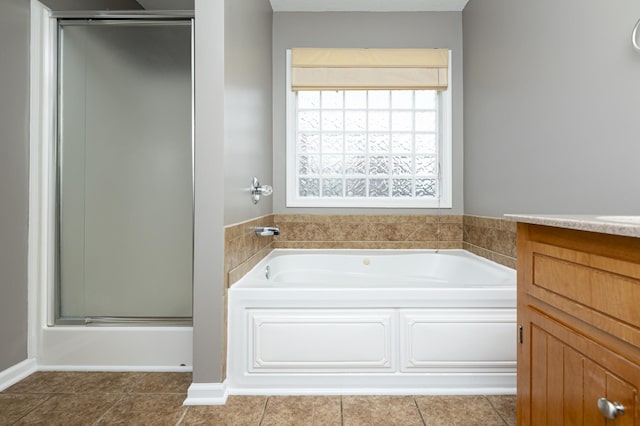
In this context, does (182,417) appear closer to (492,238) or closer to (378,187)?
(492,238)

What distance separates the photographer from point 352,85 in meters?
3.07

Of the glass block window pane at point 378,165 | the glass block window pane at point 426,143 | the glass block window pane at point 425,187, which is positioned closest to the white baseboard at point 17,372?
the glass block window pane at point 378,165

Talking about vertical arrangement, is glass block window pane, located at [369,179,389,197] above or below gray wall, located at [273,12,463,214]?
below

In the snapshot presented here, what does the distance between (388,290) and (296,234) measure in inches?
55.5

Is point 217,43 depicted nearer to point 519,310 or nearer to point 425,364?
point 519,310

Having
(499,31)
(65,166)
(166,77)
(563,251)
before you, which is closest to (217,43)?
(166,77)

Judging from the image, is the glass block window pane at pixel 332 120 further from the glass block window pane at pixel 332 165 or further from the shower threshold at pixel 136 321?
the shower threshold at pixel 136 321

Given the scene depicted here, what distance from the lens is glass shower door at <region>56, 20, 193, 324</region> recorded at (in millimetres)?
2232

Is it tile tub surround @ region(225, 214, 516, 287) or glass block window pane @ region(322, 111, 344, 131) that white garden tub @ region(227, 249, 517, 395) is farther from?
glass block window pane @ region(322, 111, 344, 131)

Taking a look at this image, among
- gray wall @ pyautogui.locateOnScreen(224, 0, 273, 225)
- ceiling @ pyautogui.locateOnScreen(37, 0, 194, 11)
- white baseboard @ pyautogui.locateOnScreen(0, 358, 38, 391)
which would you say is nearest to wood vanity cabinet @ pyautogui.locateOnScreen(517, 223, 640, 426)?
gray wall @ pyautogui.locateOnScreen(224, 0, 273, 225)

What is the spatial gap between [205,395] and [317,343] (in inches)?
22.6

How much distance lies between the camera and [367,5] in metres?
3.03

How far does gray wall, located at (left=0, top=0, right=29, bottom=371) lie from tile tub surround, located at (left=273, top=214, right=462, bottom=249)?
1.68 metres

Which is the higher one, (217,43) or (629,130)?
(217,43)
